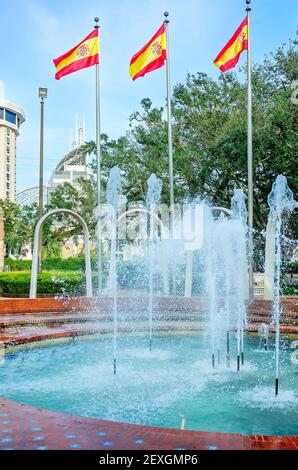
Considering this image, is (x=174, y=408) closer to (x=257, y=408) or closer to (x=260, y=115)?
(x=257, y=408)

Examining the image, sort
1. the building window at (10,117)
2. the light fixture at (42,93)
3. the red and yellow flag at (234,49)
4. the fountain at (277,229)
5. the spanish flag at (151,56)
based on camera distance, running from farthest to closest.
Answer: the building window at (10,117)
the light fixture at (42,93)
the spanish flag at (151,56)
the red and yellow flag at (234,49)
the fountain at (277,229)

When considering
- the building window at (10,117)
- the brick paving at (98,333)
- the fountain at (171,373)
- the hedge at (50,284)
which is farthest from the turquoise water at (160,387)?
the building window at (10,117)

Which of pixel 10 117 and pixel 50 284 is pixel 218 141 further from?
pixel 10 117

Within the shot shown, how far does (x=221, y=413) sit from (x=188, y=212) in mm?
19127

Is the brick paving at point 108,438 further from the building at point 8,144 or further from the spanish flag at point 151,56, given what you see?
the building at point 8,144

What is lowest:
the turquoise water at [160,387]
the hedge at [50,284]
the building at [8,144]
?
the turquoise water at [160,387]

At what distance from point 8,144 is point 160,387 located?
104 meters

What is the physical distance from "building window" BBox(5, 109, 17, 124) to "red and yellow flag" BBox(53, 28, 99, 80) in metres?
91.8

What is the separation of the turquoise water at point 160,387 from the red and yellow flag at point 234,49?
7.84m

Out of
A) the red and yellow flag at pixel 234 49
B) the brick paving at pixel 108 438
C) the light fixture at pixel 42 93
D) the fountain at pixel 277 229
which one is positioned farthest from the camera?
the light fixture at pixel 42 93

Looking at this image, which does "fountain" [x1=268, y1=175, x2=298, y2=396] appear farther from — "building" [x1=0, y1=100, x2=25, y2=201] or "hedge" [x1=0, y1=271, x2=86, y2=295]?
"building" [x1=0, y1=100, x2=25, y2=201]

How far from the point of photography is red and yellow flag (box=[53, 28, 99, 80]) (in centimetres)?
1452

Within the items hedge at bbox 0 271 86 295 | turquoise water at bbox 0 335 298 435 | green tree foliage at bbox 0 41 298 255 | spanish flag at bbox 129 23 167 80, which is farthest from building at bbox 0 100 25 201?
turquoise water at bbox 0 335 298 435

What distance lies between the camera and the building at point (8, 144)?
331 ft
